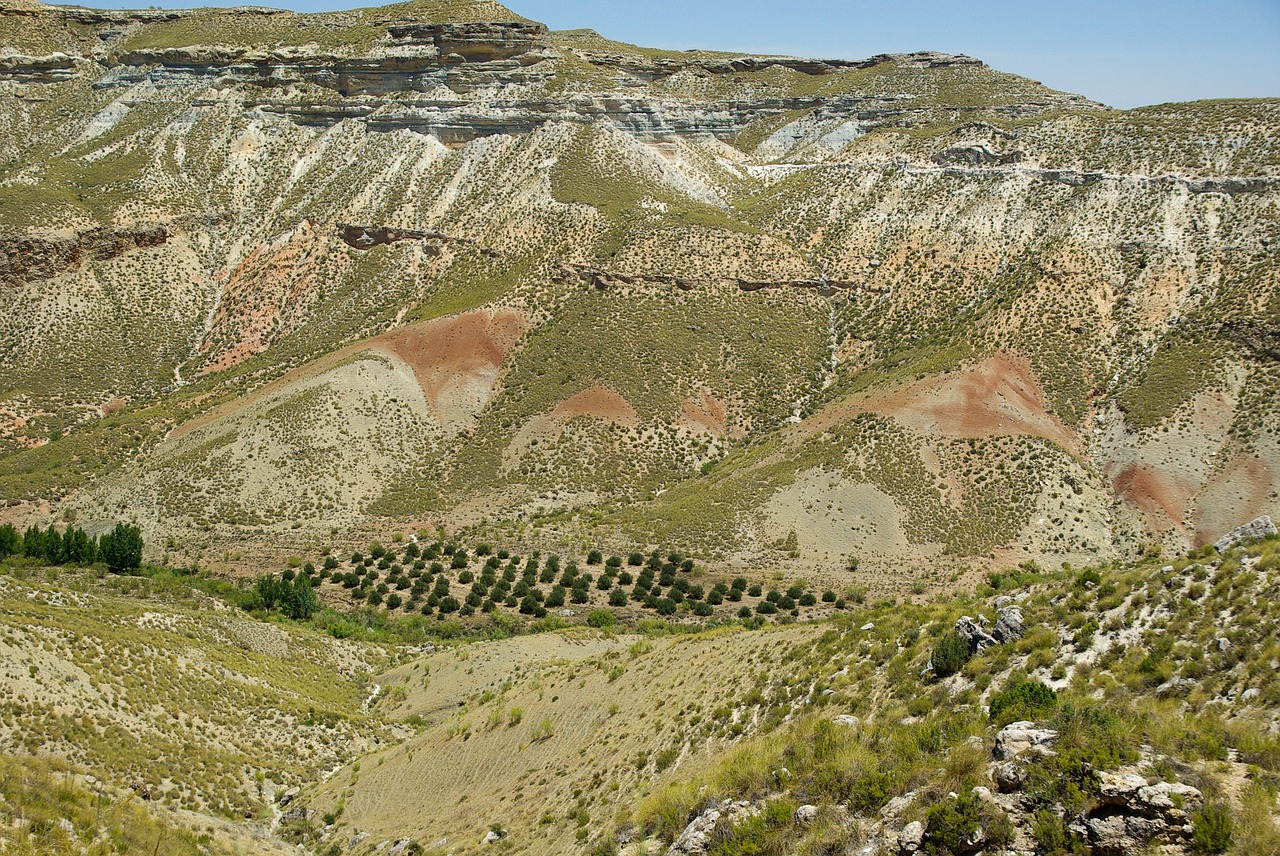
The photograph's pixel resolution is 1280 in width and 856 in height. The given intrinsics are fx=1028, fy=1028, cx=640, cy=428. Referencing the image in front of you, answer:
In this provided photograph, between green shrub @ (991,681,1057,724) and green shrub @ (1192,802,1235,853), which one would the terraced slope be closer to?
green shrub @ (991,681,1057,724)

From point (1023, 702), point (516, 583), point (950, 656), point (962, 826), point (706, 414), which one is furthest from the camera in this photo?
point (706, 414)

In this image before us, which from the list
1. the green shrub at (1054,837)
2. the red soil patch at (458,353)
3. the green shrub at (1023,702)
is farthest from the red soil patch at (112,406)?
the green shrub at (1054,837)

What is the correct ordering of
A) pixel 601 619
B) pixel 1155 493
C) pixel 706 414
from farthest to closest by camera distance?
1. pixel 706 414
2. pixel 1155 493
3. pixel 601 619

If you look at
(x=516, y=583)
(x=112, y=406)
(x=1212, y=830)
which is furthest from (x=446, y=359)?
(x=1212, y=830)

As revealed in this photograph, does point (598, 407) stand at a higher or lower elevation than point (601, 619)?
higher

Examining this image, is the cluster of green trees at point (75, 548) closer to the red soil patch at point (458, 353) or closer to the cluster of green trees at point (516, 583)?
the cluster of green trees at point (516, 583)

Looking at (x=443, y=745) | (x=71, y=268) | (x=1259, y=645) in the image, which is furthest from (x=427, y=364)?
(x=1259, y=645)

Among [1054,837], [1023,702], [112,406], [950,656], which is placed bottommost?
[112,406]

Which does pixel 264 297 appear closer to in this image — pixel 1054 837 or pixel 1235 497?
pixel 1235 497
